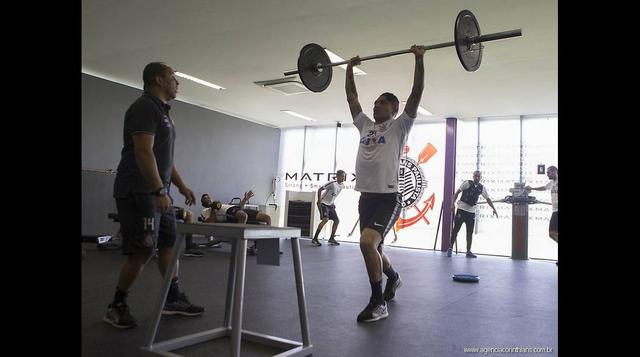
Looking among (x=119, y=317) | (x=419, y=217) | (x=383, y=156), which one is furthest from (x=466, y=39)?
(x=419, y=217)

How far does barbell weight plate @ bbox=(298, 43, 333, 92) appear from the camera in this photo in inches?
124

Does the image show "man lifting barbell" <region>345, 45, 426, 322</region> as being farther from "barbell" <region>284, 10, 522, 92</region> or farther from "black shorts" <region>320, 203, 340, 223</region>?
"black shorts" <region>320, 203, 340, 223</region>

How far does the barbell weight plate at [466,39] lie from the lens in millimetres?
2533

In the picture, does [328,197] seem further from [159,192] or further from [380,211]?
[159,192]

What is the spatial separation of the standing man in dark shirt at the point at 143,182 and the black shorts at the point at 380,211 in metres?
1.05

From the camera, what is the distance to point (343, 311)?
8.54ft

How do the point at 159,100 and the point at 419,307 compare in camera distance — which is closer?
the point at 159,100

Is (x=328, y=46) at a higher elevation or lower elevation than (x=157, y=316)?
higher

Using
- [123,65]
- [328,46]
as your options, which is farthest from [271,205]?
[328,46]
